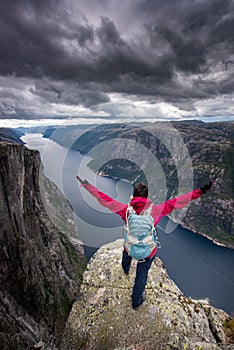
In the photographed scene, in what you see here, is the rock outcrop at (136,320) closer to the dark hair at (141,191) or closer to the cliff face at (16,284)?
the cliff face at (16,284)

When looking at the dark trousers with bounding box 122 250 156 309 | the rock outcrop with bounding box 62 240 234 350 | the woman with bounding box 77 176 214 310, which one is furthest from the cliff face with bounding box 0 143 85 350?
the woman with bounding box 77 176 214 310

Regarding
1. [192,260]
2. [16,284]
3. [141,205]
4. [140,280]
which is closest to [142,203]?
[141,205]

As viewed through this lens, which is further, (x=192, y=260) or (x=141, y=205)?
(x=192, y=260)

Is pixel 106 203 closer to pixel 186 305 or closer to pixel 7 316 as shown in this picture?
pixel 186 305

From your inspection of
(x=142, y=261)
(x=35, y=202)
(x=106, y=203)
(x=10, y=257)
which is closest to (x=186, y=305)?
(x=142, y=261)

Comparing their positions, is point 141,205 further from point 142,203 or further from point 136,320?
point 136,320
